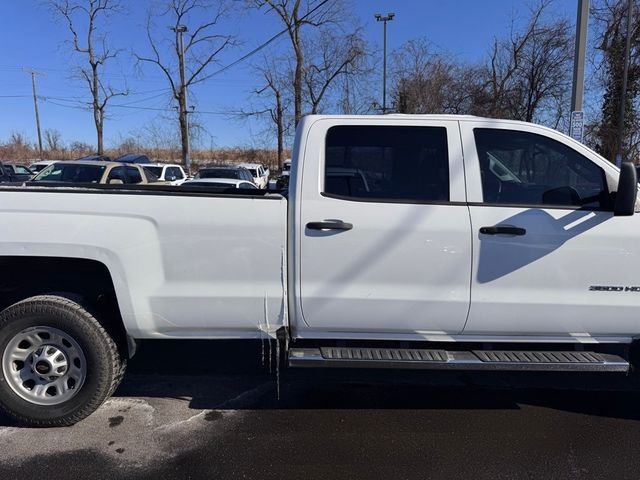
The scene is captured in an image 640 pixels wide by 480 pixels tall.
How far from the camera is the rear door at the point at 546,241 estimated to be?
3232 mm

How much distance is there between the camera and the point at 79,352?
10.9 ft

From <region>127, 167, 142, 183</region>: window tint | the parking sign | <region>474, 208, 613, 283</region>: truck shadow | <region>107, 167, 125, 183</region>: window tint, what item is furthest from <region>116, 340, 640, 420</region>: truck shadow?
<region>127, 167, 142, 183</region>: window tint

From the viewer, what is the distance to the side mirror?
3020 mm

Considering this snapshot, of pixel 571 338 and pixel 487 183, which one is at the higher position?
pixel 487 183

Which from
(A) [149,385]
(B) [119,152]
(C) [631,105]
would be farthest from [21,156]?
(A) [149,385]

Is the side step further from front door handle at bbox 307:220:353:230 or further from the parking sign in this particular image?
the parking sign

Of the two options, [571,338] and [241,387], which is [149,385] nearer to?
[241,387]

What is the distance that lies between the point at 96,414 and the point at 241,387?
44.1 inches

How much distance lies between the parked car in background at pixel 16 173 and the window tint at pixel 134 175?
32.6ft

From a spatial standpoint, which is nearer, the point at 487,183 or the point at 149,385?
the point at 487,183

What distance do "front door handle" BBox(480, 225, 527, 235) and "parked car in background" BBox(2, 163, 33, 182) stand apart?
22775 millimetres

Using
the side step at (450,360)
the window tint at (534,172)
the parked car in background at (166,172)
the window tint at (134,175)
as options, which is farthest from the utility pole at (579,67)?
the parked car in background at (166,172)

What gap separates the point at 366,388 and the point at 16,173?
83.5ft

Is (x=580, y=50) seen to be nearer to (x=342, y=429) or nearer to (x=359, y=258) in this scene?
(x=359, y=258)
